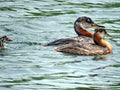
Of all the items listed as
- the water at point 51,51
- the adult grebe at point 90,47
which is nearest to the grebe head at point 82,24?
the water at point 51,51

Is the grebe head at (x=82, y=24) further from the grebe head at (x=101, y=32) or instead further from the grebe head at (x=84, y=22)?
the grebe head at (x=101, y=32)

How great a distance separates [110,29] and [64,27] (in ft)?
4.26

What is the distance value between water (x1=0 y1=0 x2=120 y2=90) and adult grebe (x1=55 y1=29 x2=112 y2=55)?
0.23 meters

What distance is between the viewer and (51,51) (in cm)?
1703

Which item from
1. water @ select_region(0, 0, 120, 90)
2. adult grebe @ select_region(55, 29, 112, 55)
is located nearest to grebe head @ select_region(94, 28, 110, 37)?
adult grebe @ select_region(55, 29, 112, 55)

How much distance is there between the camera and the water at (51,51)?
44.8 ft

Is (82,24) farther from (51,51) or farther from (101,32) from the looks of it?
(51,51)

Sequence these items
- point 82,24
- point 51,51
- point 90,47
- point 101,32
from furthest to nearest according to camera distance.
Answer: point 82,24 → point 101,32 → point 90,47 → point 51,51

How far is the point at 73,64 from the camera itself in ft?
50.8

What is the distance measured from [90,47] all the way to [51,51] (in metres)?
0.98

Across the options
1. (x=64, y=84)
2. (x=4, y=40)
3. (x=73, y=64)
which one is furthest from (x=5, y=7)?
(x=64, y=84)

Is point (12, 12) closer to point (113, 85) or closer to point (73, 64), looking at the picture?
point (73, 64)

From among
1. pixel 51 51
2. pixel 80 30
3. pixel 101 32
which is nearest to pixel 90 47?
pixel 101 32

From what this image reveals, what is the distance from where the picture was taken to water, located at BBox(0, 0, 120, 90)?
537 inches
